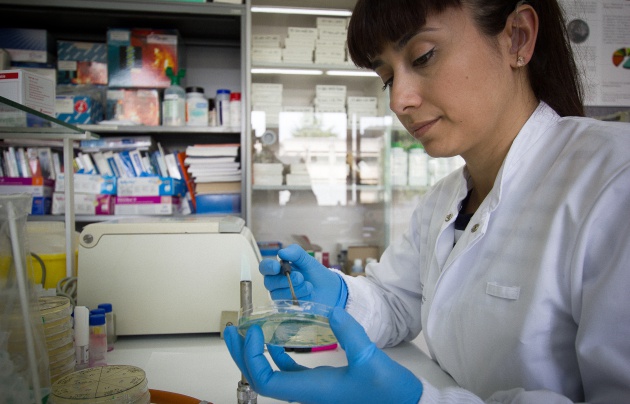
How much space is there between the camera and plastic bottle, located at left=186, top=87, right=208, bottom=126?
2.49 metres

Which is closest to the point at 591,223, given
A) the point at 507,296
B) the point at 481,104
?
the point at 507,296

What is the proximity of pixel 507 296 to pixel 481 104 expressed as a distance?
0.38 m

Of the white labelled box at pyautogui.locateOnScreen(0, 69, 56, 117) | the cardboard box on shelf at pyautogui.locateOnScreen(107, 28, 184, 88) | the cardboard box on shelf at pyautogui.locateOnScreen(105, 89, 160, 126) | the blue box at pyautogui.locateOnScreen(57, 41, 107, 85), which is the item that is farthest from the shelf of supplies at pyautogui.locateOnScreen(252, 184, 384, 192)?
the white labelled box at pyautogui.locateOnScreen(0, 69, 56, 117)

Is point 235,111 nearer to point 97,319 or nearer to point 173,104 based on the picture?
point 173,104

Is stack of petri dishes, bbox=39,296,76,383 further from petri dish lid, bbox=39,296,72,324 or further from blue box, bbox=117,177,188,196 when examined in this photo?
blue box, bbox=117,177,188,196

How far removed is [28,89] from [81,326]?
1.83ft

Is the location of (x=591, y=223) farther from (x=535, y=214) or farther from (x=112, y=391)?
(x=112, y=391)

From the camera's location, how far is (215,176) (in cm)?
254

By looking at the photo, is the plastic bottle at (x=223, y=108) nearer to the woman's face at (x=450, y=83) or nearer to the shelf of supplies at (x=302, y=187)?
the shelf of supplies at (x=302, y=187)

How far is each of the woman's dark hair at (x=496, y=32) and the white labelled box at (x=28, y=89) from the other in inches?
29.3

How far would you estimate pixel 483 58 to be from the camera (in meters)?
0.84

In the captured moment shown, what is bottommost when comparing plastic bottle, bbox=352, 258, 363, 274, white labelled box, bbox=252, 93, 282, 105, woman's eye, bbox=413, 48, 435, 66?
plastic bottle, bbox=352, 258, 363, 274

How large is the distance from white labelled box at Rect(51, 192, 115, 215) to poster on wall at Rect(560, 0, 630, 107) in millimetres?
2843

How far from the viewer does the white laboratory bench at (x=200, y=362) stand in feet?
3.01
